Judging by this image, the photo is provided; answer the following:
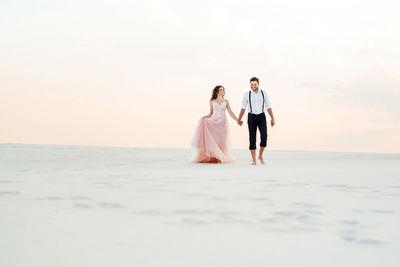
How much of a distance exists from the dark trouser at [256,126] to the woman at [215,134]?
780 mm

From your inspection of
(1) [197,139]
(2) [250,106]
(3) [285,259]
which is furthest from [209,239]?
(1) [197,139]

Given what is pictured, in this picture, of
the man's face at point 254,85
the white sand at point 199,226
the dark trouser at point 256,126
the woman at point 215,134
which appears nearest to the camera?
the white sand at point 199,226

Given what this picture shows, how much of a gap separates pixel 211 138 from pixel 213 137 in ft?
0.41

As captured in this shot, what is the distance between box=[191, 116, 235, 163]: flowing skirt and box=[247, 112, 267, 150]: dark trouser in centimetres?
98

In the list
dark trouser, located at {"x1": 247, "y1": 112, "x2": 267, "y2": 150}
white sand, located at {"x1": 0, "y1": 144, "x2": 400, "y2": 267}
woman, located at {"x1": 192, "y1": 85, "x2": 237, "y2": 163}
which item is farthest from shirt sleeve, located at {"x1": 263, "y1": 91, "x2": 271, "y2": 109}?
white sand, located at {"x1": 0, "y1": 144, "x2": 400, "y2": 267}

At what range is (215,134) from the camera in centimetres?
1117

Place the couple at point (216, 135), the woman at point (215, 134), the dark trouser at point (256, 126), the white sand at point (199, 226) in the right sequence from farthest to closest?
the woman at point (215, 134) → the couple at point (216, 135) → the dark trouser at point (256, 126) → the white sand at point (199, 226)

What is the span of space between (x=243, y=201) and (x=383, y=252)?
6.14 ft

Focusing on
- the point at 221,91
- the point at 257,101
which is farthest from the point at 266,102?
the point at 221,91

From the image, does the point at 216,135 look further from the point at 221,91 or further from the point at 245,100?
the point at 245,100

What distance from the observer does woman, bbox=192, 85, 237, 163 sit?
36.1ft

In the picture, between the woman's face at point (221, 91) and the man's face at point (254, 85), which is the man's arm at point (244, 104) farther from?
the woman's face at point (221, 91)

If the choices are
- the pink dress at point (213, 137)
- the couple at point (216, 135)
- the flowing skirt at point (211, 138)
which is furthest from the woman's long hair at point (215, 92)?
the flowing skirt at point (211, 138)

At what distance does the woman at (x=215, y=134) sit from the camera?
11.0 m
